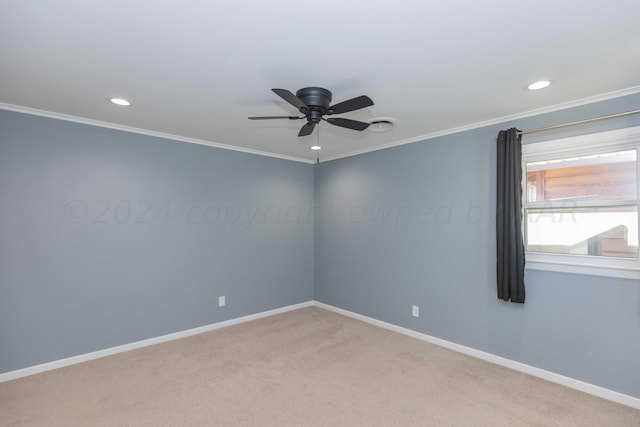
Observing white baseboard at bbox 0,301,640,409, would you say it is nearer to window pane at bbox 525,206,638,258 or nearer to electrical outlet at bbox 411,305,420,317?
electrical outlet at bbox 411,305,420,317

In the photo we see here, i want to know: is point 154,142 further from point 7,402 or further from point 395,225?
point 395,225

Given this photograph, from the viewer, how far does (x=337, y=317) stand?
15.4ft

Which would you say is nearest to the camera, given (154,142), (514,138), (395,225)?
(514,138)

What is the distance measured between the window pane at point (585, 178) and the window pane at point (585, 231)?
0.12 meters

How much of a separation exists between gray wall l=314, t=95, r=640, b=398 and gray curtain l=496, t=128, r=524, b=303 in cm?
15

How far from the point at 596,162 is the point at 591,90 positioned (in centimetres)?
62

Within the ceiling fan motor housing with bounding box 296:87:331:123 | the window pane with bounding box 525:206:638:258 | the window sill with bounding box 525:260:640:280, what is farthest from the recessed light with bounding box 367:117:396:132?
the window sill with bounding box 525:260:640:280

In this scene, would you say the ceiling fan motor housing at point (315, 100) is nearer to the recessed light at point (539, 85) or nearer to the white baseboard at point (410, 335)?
the recessed light at point (539, 85)

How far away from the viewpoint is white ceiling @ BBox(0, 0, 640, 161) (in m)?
1.59

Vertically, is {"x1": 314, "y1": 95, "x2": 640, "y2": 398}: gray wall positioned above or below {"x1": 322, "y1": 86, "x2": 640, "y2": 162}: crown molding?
below

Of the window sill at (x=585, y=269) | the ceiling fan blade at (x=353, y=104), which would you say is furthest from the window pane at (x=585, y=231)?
the ceiling fan blade at (x=353, y=104)

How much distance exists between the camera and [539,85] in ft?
7.99

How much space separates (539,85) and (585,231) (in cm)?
136

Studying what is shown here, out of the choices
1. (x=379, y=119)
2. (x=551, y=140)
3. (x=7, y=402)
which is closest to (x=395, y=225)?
(x=379, y=119)
